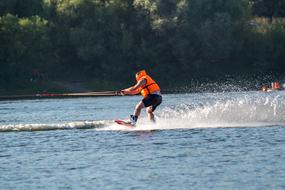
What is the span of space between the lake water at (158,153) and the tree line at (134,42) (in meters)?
33.1

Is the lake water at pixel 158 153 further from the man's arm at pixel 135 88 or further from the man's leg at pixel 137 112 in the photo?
the man's arm at pixel 135 88

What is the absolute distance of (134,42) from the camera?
61.7 m

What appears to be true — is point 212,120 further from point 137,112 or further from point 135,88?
point 135,88

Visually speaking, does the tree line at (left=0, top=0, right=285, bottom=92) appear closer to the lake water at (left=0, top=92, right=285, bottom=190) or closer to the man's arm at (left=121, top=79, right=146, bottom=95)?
the lake water at (left=0, top=92, right=285, bottom=190)

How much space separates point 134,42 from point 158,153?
4262 cm

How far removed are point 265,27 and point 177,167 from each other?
153 feet

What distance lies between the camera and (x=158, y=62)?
60.6m

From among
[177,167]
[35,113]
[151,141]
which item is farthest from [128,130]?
[35,113]

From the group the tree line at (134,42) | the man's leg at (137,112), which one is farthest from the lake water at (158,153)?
the tree line at (134,42)

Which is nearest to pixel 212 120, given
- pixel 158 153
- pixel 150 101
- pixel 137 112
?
pixel 150 101

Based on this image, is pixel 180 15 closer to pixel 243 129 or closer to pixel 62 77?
pixel 62 77

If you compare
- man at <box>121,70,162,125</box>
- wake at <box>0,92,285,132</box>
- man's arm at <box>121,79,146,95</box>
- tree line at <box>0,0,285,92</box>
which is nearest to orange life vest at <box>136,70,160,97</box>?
man at <box>121,70,162,125</box>

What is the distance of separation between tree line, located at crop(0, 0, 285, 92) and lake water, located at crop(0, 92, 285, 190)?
109ft

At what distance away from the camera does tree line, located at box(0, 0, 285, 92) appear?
58.5 m
